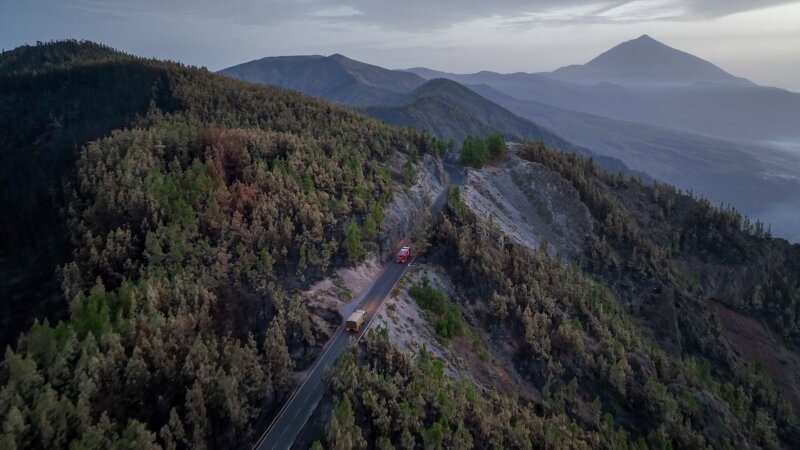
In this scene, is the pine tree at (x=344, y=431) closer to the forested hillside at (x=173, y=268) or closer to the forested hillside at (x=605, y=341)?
the forested hillside at (x=605, y=341)

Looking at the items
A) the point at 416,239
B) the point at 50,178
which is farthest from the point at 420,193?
the point at 50,178

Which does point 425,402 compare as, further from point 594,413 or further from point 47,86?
point 47,86

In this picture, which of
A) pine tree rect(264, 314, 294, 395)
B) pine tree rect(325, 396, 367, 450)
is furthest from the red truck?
pine tree rect(325, 396, 367, 450)

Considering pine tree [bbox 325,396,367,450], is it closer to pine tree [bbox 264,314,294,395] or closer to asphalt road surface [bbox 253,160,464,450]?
asphalt road surface [bbox 253,160,464,450]

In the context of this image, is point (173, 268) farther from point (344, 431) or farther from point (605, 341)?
point (605, 341)

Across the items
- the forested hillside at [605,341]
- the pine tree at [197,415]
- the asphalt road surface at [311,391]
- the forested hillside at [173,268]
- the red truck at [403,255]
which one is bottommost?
the forested hillside at [605,341]

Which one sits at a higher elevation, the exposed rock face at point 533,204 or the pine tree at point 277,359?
the pine tree at point 277,359

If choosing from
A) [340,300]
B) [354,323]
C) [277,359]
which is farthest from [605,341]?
[277,359]

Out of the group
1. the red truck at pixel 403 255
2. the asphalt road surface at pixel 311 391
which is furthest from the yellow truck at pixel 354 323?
the red truck at pixel 403 255
